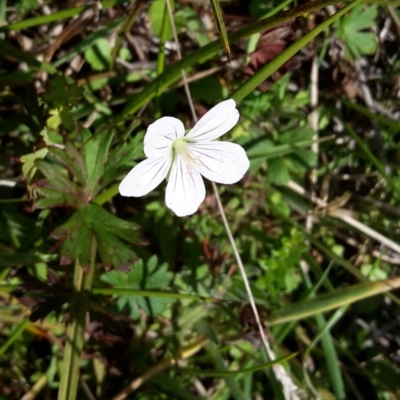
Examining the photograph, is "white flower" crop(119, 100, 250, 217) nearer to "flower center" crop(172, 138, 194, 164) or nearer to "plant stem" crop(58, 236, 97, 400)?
"flower center" crop(172, 138, 194, 164)

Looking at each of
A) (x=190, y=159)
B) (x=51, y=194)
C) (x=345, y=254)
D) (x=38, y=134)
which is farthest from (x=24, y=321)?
(x=345, y=254)

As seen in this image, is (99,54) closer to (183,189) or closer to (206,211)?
(206,211)

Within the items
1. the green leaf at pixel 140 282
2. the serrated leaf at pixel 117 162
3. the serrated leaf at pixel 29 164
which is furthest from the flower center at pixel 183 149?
the green leaf at pixel 140 282

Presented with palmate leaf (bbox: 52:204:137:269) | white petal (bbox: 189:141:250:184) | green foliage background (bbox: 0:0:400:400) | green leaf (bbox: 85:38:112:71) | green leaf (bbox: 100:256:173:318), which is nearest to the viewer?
white petal (bbox: 189:141:250:184)

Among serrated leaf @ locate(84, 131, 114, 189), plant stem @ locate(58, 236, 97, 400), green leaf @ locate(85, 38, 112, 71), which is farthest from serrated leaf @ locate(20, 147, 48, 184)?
green leaf @ locate(85, 38, 112, 71)

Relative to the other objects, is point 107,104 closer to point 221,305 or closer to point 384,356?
point 221,305

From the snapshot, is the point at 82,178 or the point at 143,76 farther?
the point at 143,76
